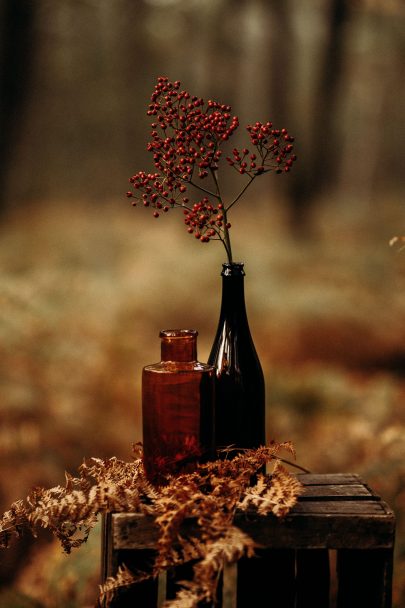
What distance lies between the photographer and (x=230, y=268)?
127 cm

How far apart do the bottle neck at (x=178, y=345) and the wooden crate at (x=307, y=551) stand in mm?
253

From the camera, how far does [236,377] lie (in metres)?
1.30

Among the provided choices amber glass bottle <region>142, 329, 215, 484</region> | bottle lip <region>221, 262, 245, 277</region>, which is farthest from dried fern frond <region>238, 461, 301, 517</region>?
bottle lip <region>221, 262, 245, 277</region>

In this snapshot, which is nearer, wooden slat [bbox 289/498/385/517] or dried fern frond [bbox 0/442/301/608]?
dried fern frond [bbox 0/442/301/608]

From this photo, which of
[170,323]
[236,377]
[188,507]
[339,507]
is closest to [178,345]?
[236,377]

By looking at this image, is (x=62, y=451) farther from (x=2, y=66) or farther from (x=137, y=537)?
(x=137, y=537)

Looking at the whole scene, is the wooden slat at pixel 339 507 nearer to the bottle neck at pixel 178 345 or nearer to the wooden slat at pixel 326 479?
the wooden slat at pixel 326 479

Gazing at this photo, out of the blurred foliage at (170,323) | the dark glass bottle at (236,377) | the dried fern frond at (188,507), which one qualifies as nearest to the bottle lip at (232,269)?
the dark glass bottle at (236,377)

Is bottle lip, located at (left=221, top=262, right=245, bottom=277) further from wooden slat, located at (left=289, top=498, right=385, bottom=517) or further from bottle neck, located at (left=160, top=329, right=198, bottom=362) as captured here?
wooden slat, located at (left=289, top=498, right=385, bottom=517)

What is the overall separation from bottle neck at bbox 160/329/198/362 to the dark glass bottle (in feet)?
0.37

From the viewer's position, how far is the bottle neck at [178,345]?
1203 mm

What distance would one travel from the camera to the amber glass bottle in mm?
1190

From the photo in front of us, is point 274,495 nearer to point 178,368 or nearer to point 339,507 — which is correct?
point 339,507

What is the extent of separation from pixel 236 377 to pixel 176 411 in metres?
0.15
